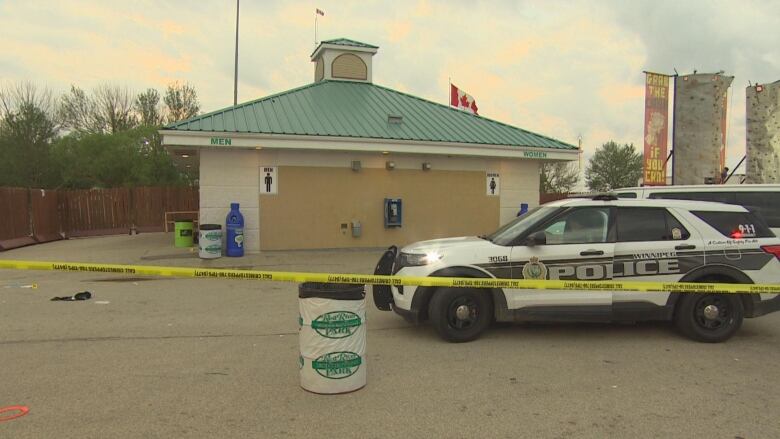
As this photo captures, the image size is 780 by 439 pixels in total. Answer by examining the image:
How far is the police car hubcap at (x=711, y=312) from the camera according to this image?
6.09 meters

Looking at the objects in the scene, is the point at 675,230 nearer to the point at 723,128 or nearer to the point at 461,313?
the point at 461,313

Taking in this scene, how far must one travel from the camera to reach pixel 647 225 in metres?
6.28

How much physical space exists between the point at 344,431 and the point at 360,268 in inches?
328

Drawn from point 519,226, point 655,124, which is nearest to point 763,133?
point 655,124

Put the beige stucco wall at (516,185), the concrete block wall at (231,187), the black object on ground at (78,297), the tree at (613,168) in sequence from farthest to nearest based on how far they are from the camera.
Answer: the tree at (613,168)
the beige stucco wall at (516,185)
the concrete block wall at (231,187)
the black object on ground at (78,297)

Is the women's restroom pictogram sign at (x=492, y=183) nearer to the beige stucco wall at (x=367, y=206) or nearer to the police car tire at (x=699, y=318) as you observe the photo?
the beige stucco wall at (x=367, y=206)

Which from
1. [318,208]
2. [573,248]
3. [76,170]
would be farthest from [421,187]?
[76,170]

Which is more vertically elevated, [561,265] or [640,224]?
[640,224]

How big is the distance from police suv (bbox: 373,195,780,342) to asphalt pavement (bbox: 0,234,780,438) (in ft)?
1.16

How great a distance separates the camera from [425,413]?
4074 millimetres

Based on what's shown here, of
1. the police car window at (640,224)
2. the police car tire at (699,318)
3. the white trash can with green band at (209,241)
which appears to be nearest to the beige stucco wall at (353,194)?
the white trash can with green band at (209,241)

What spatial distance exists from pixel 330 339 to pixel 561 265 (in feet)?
9.77

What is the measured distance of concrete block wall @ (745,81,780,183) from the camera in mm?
16719

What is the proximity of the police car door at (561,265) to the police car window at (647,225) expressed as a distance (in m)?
0.24
